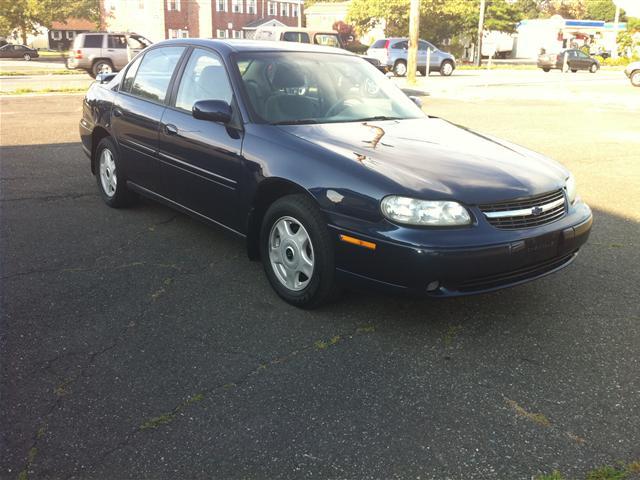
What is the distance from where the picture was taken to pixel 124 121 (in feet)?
17.9

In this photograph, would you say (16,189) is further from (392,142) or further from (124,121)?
(392,142)

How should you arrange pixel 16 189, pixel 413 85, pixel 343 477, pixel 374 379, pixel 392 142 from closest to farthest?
1. pixel 343 477
2. pixel 374 379
3. pixel 392 142
4. pixel 16 189
5. pixel 413 85

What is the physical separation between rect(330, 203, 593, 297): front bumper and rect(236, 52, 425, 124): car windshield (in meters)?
1.16

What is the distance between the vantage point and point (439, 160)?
371 cm

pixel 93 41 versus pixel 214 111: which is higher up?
pixel 93 41

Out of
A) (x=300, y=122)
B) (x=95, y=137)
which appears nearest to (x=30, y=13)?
(x=95, y=137)

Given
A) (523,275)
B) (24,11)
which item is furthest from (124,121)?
(24,11)

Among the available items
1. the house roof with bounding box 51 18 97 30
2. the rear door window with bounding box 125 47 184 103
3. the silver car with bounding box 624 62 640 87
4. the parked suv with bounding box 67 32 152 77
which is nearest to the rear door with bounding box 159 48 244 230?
the rear door window with bounding box 125 47 184 103

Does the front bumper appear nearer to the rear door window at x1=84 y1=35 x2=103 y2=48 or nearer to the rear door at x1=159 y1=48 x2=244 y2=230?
the rear door at x1=159 y1=48 x2=244 y2=230

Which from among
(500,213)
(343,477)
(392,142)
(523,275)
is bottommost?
(343,477)

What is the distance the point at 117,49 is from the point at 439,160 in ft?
81.6

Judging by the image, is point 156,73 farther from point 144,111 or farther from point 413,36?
point 413,36

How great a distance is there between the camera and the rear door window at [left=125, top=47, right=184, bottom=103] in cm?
504

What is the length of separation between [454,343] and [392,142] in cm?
131
